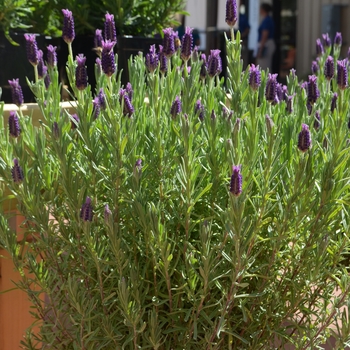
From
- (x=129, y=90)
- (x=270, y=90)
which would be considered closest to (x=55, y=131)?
(x=129, y=90)

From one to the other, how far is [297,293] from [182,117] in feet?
1.44

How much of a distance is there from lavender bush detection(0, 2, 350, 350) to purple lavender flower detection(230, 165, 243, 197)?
62mm

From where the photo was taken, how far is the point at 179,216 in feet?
4.42

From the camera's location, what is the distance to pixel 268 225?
1405mm

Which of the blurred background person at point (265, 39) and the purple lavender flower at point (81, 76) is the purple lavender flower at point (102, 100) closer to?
the purple lavender flower at point (81, 76)

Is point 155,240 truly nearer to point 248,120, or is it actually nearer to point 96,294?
point 96,294

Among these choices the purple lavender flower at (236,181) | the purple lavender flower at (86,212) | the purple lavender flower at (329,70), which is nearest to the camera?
the purple lavender flower at (236,181)

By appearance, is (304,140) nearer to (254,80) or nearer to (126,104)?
(254,80)

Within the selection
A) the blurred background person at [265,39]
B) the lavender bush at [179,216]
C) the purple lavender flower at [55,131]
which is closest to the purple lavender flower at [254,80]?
the lavender bush at [179,216]

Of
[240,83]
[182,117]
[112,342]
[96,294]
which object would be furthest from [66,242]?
[240,83]

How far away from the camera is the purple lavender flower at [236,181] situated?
3.72 ft

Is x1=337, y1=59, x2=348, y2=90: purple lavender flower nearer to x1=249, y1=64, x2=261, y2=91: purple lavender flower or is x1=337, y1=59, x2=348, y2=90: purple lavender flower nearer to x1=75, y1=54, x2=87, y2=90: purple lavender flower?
x1=249, y1=64, x2=261, y2=91: purple lavender flower

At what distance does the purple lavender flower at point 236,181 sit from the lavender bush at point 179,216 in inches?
2.4

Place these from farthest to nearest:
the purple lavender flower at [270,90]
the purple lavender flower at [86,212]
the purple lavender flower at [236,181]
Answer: the purple lavender flower at [270,90] → the purple lavender flower at [86,212] → the purple lavender flower at [236,181]
